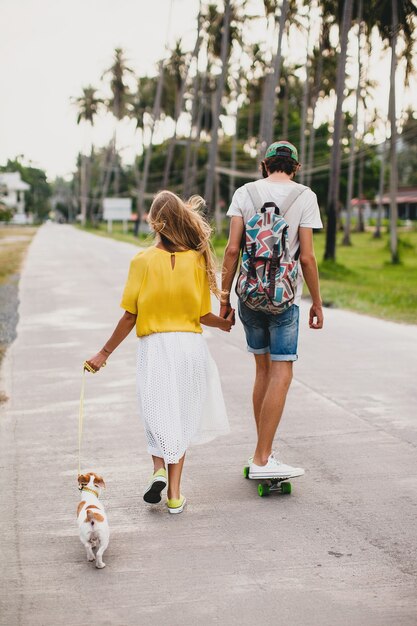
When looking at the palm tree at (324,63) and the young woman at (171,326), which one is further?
the palm tree at (324,63)

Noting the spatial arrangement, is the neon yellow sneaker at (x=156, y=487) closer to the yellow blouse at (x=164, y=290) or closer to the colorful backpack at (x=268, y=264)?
the yellow blouse at (x=164, y=290)

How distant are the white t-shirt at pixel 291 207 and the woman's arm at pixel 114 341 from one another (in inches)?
33.6

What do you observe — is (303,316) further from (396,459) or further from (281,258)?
(281,258)

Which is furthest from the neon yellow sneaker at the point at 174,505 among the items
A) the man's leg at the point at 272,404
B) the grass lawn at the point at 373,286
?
the grass lawn at the point at 373,286

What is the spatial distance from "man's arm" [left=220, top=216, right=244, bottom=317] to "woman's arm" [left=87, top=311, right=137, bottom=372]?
541mm

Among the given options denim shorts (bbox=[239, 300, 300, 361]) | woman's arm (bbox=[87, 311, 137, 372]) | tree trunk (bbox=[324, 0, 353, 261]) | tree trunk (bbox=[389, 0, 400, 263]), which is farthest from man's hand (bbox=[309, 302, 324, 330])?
tree trunk (bbox=[389, 0, 400, 263])

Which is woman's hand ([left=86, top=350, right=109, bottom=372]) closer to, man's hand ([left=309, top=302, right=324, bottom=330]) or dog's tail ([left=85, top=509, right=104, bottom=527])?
dog's tail ([left=85, top=509, right=104, bottom=527])

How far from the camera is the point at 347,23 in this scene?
26750 mm

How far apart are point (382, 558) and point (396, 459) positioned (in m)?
1.75

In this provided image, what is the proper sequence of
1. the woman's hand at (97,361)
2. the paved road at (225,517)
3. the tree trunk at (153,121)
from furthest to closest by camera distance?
1. the tree trunk at (153,121)
2. the woman's hand at (97,361)
3. the paved road at (225,517)

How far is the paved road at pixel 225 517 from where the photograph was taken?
3.68m

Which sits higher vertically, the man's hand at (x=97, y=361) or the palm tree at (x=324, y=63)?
the palm tree at (x=324, y=63)

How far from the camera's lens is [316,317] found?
5270mm

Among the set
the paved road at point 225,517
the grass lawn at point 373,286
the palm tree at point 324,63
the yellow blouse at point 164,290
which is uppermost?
the palm tree at point 324,63
